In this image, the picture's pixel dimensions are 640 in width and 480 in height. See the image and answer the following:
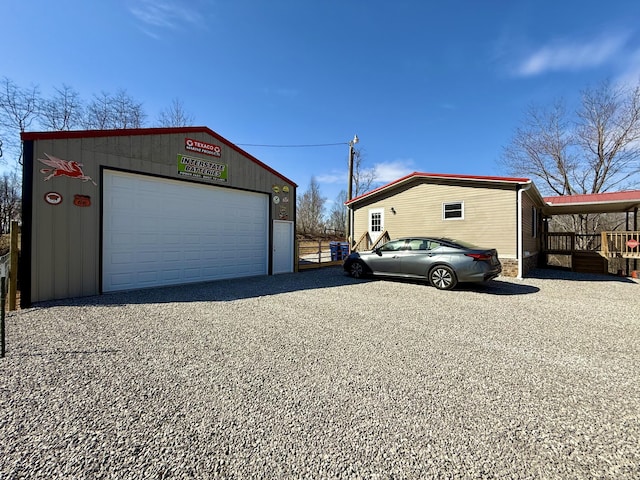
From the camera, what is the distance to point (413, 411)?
2.31 metres

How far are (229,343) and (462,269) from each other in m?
5.74

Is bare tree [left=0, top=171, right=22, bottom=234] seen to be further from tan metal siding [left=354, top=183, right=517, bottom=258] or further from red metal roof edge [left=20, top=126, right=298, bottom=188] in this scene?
tan metal siding [left=354, top=183, right=517, bottom=258]

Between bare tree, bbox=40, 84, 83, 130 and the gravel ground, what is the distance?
16.6m

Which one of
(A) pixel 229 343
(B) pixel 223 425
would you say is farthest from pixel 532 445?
(A) pixel 229 343

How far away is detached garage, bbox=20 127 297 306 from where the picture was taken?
19.2 ft

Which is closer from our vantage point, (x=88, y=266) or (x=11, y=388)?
(x=11, y=388)

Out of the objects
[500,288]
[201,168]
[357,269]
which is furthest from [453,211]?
[201,168]

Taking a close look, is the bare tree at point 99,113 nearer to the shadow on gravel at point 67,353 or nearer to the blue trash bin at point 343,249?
the blue trash bin at point 343,249

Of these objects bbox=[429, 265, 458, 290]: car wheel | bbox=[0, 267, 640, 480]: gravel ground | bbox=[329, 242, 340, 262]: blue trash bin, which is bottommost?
bbox=[0, 267, 640, 480]: gravel ground

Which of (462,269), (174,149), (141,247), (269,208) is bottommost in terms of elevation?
(462,269)

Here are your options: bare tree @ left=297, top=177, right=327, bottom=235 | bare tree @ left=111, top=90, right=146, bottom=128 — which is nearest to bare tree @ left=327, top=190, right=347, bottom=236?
bare tree @ left=297, top=177, right=327, bottom=235

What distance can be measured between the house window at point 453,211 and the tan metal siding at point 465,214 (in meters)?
0.11

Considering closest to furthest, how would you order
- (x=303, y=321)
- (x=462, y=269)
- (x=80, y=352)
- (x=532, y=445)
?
(x=532, y=445)
(x=80, y=352)
(x=303, y=321)
(x=462, y=269)

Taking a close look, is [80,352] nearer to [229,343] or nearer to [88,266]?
[229,343]
